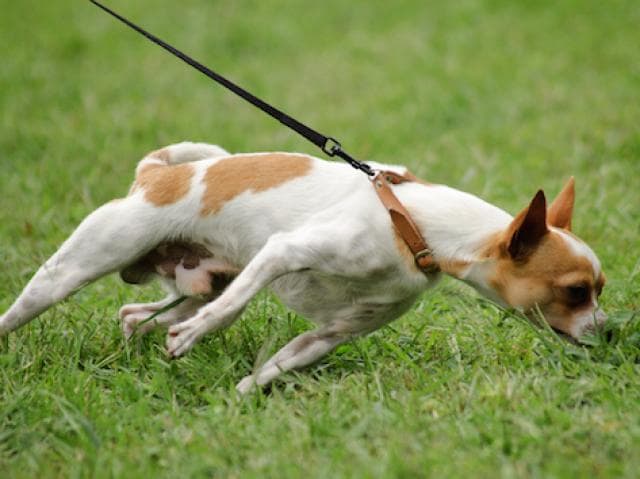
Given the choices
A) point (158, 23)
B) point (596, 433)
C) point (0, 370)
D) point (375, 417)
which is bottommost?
point (158, 23)

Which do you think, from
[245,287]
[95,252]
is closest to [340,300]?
[245,287]

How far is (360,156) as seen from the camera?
24.9ft

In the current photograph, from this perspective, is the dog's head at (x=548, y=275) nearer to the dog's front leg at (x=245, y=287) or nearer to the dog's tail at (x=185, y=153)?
the dog's front leg at (x=245, y=287)

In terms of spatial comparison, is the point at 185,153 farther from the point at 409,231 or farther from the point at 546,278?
the point at 546,278

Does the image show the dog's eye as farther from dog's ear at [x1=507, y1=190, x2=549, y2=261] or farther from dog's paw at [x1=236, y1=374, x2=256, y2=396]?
dog's paw at [x1=236, y1=374, x2=256, y2=396]

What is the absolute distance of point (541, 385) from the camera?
350cm

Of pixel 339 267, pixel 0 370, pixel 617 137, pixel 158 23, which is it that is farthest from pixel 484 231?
pixel 158 23

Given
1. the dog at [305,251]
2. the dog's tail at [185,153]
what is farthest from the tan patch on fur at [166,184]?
the dog's tail at [185,153]

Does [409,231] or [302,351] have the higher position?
[409,231]

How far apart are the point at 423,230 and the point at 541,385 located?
0.73m

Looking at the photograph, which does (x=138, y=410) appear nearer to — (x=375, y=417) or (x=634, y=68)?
(x=375, y=417)

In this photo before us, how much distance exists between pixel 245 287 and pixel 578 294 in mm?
1254

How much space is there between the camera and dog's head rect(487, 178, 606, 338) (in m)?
3.57

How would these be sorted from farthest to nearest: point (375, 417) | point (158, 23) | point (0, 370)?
point (158, 23) < point (0, 370) < point (375, 417)
